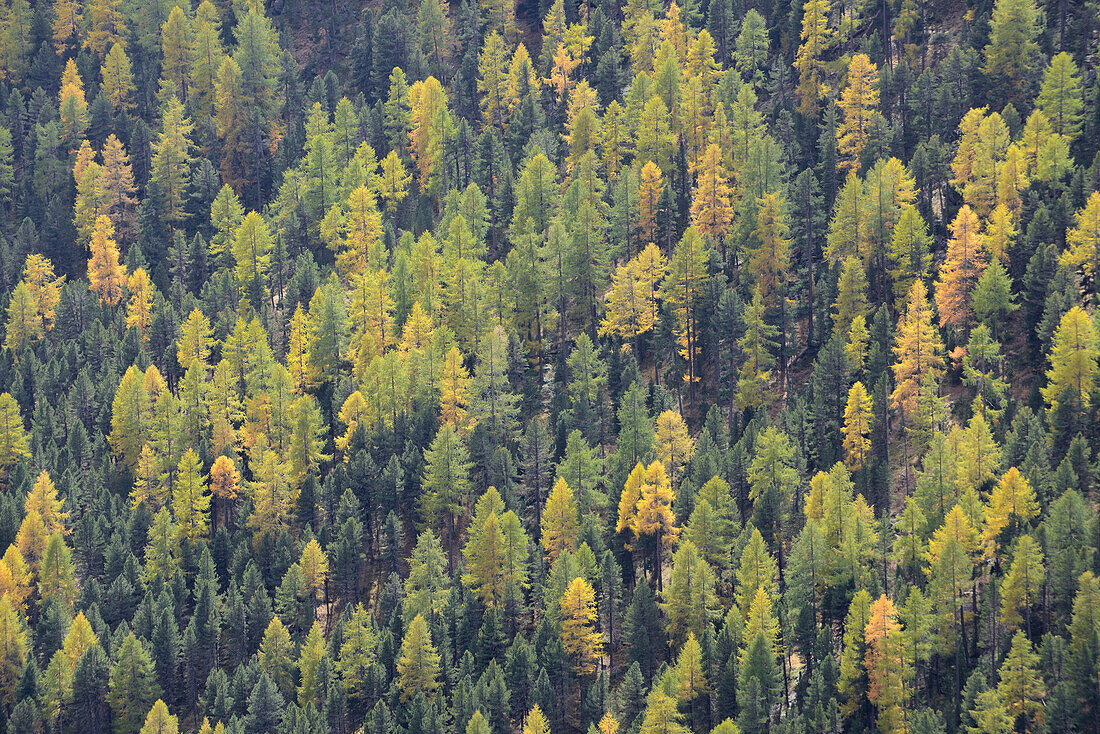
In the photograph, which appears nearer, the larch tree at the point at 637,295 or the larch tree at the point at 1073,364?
the larch tree at the point at 1073,364

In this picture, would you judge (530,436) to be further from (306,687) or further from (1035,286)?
(1035,286)

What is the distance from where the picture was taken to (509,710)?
92.2 meters

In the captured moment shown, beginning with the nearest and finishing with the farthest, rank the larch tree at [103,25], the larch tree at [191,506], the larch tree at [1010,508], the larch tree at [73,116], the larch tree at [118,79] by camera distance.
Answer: the larch tree at [1010,508]
the larch tree at [191,506]
the larch tree at [73,116]
the larch tree at [118,79]
the larch tree at [103,25]

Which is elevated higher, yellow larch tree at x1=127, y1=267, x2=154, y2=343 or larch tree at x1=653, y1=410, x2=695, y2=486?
yellow larch tree at x1=127, y1=267, x2=154, y2=343

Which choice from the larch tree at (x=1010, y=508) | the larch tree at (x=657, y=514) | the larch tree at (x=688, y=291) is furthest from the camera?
the larch tree at (x=688, y=291)

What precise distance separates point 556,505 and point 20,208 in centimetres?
8429

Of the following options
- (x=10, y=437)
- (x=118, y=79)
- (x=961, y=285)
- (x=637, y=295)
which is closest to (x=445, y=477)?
(x=637, y=295)

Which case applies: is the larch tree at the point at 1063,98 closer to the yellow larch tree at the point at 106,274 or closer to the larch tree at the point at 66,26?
the yellow larch tree at the point at 106,274

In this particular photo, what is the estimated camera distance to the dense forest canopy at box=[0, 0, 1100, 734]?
299 feet

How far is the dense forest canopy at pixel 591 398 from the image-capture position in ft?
299

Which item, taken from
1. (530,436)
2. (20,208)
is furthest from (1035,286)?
(20,208)

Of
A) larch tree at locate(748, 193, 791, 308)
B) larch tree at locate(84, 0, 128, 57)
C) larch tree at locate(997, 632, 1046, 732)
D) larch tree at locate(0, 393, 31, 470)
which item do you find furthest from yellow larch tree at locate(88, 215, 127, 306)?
larch tree at locate(997, 632, 1046, 732)

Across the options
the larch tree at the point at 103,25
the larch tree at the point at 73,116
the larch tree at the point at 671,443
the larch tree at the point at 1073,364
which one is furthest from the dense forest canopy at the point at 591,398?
the larch tree at the point at 103,25

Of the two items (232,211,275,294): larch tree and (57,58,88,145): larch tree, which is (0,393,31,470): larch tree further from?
(57,58,88,145): larch tree
